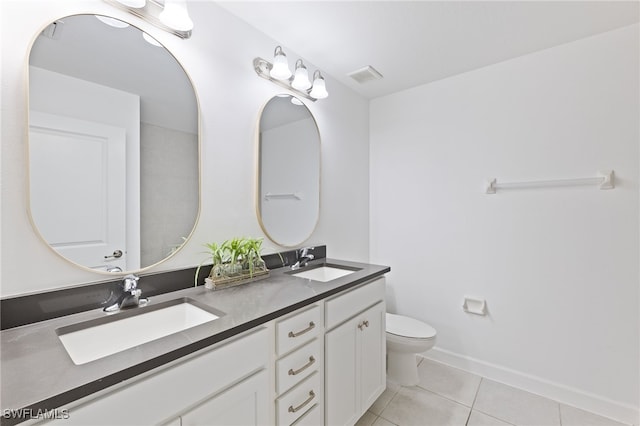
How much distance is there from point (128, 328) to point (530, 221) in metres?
2.41

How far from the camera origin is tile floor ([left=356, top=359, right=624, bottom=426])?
1.66m

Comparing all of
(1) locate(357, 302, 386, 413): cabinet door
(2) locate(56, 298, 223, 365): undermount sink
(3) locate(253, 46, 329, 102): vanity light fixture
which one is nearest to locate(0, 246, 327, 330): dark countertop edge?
(2) locate(56, 298, 223, 365): undermount sink

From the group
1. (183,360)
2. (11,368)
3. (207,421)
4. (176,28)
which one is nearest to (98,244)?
(11,368)

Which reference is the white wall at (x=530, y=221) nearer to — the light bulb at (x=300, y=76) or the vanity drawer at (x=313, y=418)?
the light bulb at (x=300, y=76)

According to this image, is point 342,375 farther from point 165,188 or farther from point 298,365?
point 165,188

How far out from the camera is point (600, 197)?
1.74 m

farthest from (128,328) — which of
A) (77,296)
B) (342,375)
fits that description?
(342,375)

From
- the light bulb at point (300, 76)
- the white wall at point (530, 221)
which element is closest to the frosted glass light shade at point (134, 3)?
the light bulb at point (300, 76)

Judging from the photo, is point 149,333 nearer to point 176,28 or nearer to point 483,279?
point 176,28

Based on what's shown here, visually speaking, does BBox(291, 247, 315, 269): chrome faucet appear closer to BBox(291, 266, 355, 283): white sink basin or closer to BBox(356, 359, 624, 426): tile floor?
BBox(291, 266, 355, 283): white sink basin

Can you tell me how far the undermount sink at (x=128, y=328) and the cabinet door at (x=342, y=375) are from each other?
61cm

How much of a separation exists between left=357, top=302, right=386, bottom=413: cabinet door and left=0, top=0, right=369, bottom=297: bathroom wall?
0.71 meters

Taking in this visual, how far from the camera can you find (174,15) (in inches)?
47.5

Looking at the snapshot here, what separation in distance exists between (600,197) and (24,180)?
2872 mm
